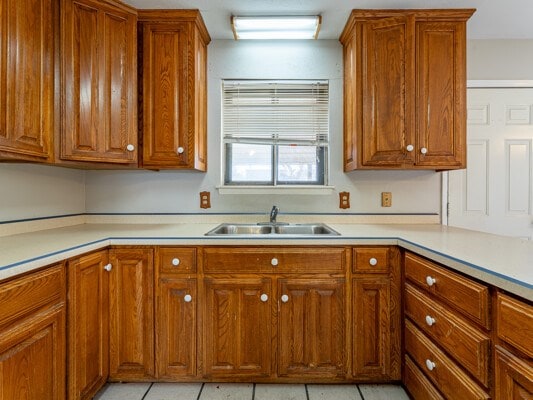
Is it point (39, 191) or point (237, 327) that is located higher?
point (39, 191)

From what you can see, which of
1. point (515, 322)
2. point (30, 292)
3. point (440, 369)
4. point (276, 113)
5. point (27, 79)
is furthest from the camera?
point (276, 113)

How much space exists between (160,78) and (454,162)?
206cm

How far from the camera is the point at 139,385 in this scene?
1.73m

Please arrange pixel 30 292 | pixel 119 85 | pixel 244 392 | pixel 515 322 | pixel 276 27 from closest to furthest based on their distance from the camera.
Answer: pixel 515 322
pixel 30 292
pixel 244 392
pixel 119 85
pixel 276 27

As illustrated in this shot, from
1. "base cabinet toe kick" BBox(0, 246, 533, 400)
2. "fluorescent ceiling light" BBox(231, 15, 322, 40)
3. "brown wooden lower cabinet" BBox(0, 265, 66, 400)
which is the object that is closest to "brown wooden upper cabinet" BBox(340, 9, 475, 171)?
"fluorescent ceiling light" BBox(231, 15, 322, 40)

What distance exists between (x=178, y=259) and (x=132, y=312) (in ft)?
1.32

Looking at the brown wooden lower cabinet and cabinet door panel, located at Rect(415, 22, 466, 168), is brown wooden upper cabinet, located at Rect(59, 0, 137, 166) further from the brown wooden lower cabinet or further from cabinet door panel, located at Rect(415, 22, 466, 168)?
cabinet door panel, located at Rect(415, 22, 466, 168)

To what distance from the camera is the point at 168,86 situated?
196cm

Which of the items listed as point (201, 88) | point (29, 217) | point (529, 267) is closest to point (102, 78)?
point (201, 88)

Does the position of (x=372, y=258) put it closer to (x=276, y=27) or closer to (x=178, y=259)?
(x=178, y=259)

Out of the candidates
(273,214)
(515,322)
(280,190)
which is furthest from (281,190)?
(515,322)

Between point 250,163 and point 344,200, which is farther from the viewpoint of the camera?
point 250,163

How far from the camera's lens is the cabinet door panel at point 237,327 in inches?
66.9

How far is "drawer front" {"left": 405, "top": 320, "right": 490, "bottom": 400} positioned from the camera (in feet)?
3.67
